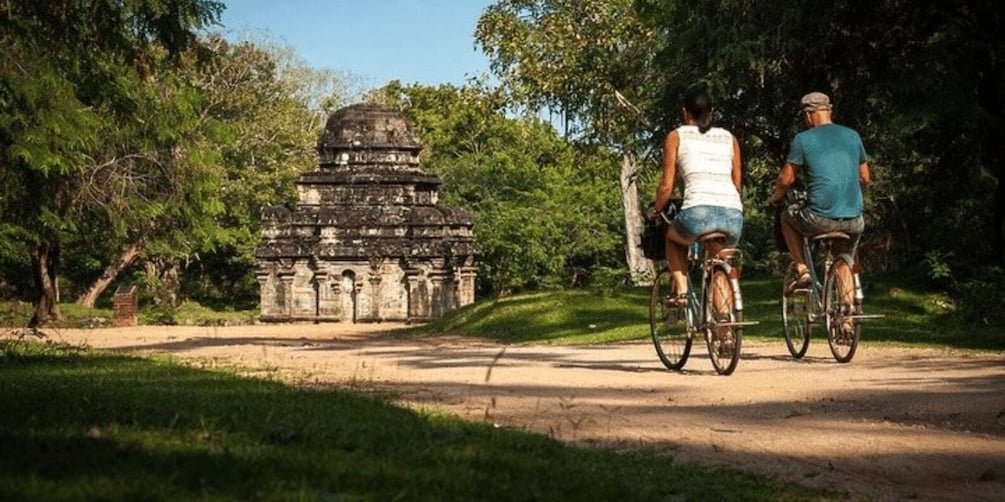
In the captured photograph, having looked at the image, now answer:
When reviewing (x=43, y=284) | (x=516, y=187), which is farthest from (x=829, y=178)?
(x=516, y=187)

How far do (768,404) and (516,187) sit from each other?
52712 mm

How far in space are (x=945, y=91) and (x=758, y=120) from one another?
23.5ft

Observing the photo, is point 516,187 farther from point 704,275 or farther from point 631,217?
point 704,275

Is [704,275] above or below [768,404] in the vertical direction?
above

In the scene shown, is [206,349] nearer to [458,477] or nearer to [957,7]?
[957,7]

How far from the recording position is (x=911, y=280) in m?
24.0

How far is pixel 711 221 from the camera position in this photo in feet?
35.4

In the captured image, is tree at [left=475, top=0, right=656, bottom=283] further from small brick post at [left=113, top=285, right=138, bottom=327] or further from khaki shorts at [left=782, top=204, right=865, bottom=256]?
khaki shorts at [left=782, top=204, right=865, bottom=256]

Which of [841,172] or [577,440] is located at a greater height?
[841,172]

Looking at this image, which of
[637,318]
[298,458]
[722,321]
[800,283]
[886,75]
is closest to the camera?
[298,458]

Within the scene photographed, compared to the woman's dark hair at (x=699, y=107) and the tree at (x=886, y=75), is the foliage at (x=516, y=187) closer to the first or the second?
the tree at (x=886, y=75)

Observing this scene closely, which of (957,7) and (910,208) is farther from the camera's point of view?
(910,208)

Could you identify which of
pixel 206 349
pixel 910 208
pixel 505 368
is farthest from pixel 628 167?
pixel 505 368

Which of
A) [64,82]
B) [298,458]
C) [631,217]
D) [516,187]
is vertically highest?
[516,187]
